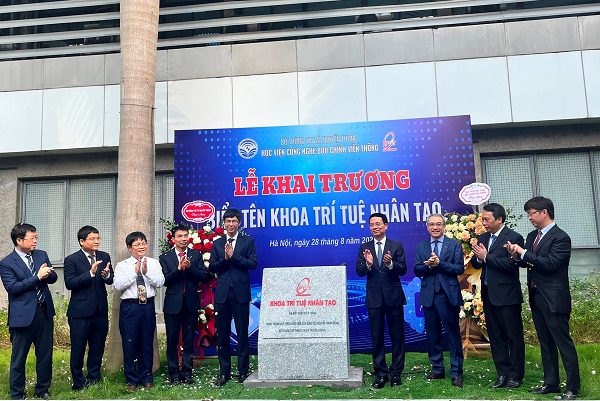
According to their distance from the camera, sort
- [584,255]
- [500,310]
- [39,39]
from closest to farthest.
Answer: [500,310] < [584,255] < [39,39]

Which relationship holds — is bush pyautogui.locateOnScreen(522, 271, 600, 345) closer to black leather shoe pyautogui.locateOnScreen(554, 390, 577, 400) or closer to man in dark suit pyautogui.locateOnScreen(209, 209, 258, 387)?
black leather shoe pyautogui.locateOnScreen(554, 390, 577, 400)

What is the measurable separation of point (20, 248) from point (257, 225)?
3508 mm

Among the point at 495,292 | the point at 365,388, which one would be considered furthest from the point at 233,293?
the point at 495,292

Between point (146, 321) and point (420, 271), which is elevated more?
point (420, 271)

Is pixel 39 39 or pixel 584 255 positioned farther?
pixel 39 39

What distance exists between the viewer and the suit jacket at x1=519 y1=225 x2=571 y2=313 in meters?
5.72

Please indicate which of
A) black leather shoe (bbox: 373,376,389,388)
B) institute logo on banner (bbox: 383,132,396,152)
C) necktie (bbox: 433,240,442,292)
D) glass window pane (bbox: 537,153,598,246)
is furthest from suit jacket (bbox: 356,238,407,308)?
glass window pane (bbox: 537,153,598,246)

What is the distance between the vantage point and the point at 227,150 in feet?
29.9

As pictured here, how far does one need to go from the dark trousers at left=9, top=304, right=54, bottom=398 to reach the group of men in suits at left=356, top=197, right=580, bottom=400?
357 cm

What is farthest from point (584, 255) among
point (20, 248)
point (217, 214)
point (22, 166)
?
point (22, 166)

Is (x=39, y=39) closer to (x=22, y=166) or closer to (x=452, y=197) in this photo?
(x=22, y=166)

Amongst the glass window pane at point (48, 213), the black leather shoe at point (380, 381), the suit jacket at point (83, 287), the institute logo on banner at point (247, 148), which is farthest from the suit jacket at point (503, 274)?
the glass window pane at point (48, 213)

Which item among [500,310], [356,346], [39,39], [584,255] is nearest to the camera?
[500,310]

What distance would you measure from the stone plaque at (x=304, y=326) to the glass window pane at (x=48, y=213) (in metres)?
7.23
